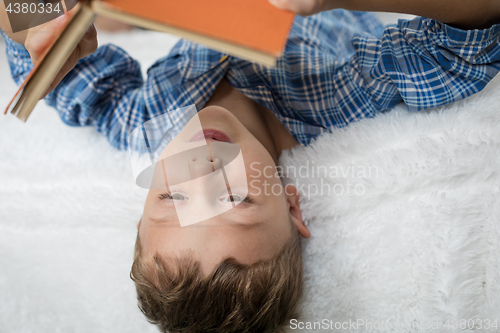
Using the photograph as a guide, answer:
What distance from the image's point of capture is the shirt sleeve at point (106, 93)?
2.58 ft

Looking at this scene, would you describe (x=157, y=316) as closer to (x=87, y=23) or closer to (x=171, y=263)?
(x=171, y=263)

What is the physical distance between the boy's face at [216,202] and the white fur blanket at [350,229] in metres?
0.14

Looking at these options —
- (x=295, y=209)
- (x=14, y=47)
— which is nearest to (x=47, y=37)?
(x=14, y=47)

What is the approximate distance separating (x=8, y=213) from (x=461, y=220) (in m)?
0.93

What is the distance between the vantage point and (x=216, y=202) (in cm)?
56

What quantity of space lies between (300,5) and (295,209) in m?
0.44

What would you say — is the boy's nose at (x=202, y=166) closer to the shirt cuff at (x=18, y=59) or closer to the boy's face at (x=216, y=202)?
the boy's face at (x=216, y=202)

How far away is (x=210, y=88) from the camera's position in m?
0.77

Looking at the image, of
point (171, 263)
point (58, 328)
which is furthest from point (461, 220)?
point (58, 328)

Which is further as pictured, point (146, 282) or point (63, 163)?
point (63, 163)

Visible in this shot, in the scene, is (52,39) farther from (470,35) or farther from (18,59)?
(470,35)

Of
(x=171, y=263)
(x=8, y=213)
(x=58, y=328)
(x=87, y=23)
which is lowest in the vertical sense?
→ (x=58, y=328)

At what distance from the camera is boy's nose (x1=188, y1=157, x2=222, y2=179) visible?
0.56 meters

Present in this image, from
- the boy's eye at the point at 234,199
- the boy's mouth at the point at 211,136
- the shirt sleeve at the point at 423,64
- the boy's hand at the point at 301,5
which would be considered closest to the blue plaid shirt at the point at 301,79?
the shirt sleeve at the point at 423,64
